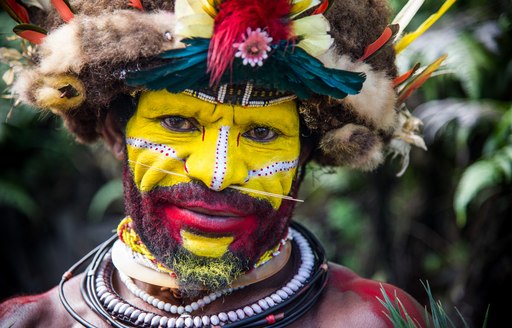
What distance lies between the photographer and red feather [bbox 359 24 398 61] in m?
2.14

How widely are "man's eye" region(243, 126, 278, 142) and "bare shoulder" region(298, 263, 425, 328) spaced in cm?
66

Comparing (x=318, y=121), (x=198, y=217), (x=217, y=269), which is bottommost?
(x=217, y=269)

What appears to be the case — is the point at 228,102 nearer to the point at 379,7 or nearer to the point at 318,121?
the point at 318,121

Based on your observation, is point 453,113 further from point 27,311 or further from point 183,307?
point 27,311

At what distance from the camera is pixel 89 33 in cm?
203

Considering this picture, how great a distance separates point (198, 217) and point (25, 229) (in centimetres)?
367

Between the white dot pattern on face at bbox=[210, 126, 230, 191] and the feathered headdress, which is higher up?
the feathered headdress

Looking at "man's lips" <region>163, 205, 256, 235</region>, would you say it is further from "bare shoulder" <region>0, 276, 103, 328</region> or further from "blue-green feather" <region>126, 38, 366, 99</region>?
"bare shoulder" <region>0, 276, 103, 328</region>

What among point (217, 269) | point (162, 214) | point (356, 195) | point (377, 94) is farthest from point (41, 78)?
point (356, 195)

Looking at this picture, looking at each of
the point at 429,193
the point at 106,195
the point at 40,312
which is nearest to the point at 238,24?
the point at 40,312

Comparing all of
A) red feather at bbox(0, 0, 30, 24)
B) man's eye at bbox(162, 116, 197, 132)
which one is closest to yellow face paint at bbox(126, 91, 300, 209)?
man's eye at bbox(162, 116, 197, 132)

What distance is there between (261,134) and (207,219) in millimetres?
362

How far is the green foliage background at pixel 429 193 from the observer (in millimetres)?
3621

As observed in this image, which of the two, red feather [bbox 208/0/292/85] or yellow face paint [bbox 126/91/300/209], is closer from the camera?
red feather [bbox 208/0/292/85]
